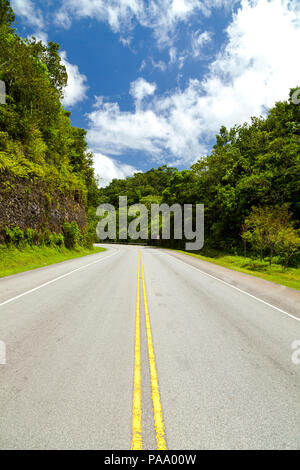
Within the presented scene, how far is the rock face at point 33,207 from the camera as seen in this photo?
16.0 meters

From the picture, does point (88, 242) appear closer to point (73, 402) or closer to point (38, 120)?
point (38, 120)

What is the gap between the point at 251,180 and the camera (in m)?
26.0

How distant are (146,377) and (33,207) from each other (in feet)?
64.2

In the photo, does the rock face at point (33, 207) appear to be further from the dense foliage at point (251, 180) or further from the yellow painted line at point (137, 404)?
the dense foliage at point (251, 180)

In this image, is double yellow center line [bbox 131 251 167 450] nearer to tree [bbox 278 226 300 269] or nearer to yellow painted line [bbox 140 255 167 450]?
yellow painted line [bbox 140 255 167 450]

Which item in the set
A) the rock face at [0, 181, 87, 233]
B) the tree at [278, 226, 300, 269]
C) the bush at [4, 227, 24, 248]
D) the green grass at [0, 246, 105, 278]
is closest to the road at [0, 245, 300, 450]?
the green grass at [0, 246, 105, 278]

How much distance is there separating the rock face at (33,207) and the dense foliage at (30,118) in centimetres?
44

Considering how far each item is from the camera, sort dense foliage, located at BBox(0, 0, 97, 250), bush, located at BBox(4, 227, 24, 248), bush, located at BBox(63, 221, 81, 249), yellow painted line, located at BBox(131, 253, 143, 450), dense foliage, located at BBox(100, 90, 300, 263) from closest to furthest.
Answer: yellow painted line, located at BBox(131, 253, 143, 450) → bush, located at BBox(4, 227, 24, 248) → dense foliage, located at BBox(0, 0, 97, 250) → dense foliage, located at BBox(100, 90, 300, 263) → bush, located at BBox(63, 221, 81, 249)

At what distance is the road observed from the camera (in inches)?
96.2

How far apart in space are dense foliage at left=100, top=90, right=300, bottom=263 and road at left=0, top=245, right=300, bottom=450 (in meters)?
16.4

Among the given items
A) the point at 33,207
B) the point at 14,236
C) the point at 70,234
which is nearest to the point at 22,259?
the point at 14,236

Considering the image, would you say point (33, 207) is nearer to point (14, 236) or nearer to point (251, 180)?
point (14, 236)
